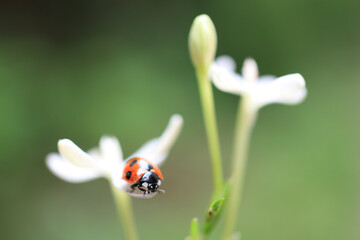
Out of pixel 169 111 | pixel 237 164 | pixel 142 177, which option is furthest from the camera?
pixel 169 111

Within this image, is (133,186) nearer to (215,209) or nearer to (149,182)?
(149,182)

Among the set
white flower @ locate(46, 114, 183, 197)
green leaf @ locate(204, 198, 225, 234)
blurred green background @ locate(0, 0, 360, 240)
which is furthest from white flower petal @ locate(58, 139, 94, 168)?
blurred green background @ locate(0, 0, 360, 240)

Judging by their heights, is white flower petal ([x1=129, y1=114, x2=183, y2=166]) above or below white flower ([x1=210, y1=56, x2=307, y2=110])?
below

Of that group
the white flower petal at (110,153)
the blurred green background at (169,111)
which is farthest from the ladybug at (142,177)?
the blurred green background at (169,111)

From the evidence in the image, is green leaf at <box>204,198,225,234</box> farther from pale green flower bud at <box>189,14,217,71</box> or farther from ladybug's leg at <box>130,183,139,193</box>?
pale green flower bud at <box>189,14,217,71</box>

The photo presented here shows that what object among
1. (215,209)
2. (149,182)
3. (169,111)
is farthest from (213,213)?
(169,111)

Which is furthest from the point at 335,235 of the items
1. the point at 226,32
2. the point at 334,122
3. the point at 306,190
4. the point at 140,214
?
the point at 226,32
